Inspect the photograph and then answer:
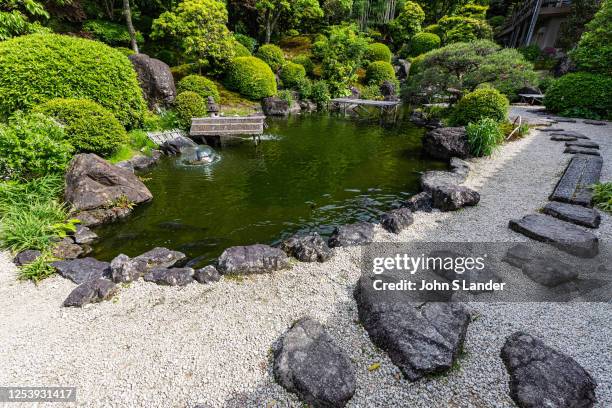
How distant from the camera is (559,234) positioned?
479 cm

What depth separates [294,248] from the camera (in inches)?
192

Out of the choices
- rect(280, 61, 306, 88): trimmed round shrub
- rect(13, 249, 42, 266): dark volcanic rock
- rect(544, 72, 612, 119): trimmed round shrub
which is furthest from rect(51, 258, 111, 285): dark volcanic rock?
rect(544, 72, 612, 119): trimmed round shrub

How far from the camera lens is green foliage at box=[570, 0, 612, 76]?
584 inches

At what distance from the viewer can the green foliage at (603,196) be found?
18.7 feet

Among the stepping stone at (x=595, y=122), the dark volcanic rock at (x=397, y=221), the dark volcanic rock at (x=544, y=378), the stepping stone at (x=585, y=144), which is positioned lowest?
the dark volcanic rock at (x=397, y=221)

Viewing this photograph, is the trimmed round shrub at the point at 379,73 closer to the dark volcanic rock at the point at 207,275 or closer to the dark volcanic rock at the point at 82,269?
the dark volcanic rock at the point at 207,275

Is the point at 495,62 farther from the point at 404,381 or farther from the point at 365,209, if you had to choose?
the point at 404,381

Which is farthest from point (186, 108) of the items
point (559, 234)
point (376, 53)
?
point (376, 53)

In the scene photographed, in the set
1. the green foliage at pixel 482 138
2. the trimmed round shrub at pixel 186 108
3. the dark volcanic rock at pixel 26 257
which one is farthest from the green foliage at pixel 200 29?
the dark volcanic rock at pixel 26 257

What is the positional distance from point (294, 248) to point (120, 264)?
2653 millimetres

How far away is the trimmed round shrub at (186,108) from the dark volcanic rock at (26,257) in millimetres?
8607

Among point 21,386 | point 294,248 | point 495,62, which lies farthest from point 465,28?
point 21,386

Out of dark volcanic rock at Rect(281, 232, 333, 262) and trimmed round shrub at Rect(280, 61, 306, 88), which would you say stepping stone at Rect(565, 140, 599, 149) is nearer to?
dark volcanic rock at Rect(281, 232, 333, 262)

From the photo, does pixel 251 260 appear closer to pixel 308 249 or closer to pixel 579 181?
→ pixel 308 249
